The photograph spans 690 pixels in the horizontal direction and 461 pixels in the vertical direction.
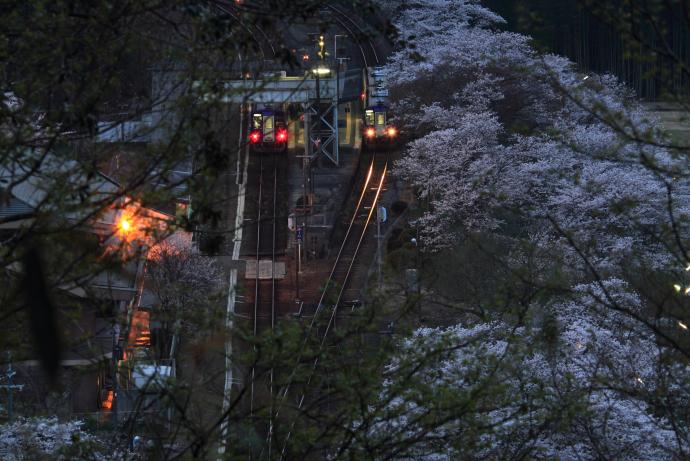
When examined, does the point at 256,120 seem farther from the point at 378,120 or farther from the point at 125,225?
the point at 125,225

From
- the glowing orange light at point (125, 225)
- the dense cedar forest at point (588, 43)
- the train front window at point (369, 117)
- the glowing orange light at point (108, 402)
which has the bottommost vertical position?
the glowing orange light at point (108, 402)

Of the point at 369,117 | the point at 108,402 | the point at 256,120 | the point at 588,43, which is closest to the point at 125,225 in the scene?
the point at 108,402

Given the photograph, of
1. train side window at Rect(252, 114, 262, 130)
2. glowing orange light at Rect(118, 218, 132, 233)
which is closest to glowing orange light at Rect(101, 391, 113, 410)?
glowing orange light at Rect(118, 218, 132, 233)

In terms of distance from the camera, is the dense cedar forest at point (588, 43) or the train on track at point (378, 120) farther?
the dense cedar forest at point (588, 43)

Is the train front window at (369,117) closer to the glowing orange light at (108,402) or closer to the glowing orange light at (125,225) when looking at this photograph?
the glowing orange light at (108,402)

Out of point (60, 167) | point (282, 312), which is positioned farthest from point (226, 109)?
point (282, 312)

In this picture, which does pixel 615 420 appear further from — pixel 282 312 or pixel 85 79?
pixel 282 312

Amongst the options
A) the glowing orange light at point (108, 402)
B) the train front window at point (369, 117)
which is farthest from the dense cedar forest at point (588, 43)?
the glowing orange light at point (108, 402)

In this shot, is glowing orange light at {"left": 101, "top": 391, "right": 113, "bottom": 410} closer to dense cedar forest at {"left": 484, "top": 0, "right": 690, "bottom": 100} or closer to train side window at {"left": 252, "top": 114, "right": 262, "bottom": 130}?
train side window at {"left": 252, "top": 114, "right": 262, "bottom": 130}

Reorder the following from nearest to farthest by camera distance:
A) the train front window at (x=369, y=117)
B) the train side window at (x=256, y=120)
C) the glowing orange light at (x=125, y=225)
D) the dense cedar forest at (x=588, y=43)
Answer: the glowing orange light at (x=125, y=225)
the train side window at (x=256, y=120)
the train front window at (x=369, y=117)
the dense cedar forest at (x=588, y=43)
